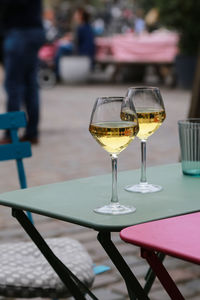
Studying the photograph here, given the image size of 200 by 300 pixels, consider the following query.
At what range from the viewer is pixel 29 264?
2.44m

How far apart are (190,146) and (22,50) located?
202 inches

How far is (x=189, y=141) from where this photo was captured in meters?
2.24

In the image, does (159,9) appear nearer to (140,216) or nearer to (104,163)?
(104,163)

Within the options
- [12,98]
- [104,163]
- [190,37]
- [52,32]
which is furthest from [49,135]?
[52,32]

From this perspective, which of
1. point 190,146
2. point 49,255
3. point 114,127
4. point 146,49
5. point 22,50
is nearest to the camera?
point 114,127

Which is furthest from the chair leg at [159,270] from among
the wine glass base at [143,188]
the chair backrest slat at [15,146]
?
the chair backrest slat at [15,146]

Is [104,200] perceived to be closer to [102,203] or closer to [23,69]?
[102,203]

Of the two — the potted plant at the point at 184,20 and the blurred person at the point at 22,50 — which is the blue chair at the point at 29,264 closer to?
the blurred person at the point at 22,50

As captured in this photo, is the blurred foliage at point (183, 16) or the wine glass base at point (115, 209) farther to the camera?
the blurred foliage at point (183, 16)

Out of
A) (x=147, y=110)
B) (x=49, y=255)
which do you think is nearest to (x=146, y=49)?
(x=147, y=110)

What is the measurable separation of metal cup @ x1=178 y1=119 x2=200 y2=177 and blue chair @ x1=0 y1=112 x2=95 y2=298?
0.51m

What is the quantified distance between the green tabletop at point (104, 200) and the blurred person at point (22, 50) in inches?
195

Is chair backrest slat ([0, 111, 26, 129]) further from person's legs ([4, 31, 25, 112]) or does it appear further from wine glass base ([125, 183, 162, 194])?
person's legs ([4, 31, 25, 112])

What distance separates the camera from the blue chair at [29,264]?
7.39ft
